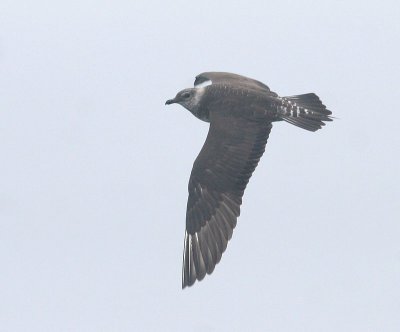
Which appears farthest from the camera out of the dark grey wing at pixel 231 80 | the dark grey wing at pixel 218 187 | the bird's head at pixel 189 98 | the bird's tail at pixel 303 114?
the bird's head at pixel 189 98

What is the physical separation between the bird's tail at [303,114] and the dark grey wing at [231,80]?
1.27 ft

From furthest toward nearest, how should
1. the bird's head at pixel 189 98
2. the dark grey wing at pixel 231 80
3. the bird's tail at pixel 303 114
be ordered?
the bird's head at pixel 189 98 → the dark grey wing at pixel 231 80 → the bird's tail at pixel 303 114

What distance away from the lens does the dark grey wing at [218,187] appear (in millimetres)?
18781

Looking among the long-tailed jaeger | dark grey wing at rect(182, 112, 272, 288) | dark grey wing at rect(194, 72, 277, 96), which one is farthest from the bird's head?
dark grey wing at rect(182, 112, 272, 288)

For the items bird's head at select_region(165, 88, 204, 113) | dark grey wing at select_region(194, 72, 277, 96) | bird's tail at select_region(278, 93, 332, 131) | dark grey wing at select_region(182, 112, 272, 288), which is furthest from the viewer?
bird's head at select_region(165, 88, 204, 113)

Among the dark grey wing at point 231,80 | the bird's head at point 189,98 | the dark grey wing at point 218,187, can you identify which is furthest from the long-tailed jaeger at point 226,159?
the bird's head at point 189,98

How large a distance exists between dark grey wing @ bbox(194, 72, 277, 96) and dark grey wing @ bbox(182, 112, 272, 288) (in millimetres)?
1019

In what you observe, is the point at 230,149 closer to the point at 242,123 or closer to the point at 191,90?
the point at 242,123

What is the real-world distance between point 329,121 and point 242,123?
3.50 feet

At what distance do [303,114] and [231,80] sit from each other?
1339 mm

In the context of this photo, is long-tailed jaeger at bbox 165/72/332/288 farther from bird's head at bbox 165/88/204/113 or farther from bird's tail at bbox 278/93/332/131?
bird's head at bbox 165/88/204/113

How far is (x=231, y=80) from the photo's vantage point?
20266 millimetres

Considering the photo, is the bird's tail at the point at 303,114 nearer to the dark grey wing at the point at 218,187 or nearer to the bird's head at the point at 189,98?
the dark grey wing at the point at 218,187

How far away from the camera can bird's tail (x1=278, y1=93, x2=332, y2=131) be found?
63.2 feet
